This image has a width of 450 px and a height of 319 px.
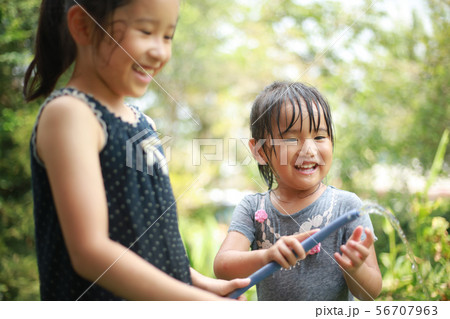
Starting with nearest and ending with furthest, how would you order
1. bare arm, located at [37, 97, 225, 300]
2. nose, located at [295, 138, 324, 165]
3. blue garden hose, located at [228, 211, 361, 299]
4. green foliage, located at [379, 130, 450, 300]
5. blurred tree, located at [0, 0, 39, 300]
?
bare arm, located at [37, 97, 225, 300]
blue garden hose, located at [228, 211, 361, 299]
nose, located at [295, 138, 324, 165]
green foliage, located at [379, 130, 450, 300]
blurred tree, located at [0, 0, 39, 300]

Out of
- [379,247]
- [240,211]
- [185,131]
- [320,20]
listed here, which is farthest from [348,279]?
[320,20]

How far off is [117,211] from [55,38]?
22cm

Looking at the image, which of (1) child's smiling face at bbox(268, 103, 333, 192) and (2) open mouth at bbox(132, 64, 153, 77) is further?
(1) child's smiling face at bbox(268, 103, 333, 192)

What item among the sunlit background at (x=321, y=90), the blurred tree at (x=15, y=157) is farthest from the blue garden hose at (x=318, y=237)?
the blurred tree at (x=15, y=157)

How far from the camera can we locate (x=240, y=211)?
78cm

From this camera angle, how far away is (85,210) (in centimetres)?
43

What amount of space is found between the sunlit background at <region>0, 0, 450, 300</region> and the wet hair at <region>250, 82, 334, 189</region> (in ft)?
2.05

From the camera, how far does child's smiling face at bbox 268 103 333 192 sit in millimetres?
733

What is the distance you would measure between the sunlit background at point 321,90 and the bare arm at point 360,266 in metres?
0.73

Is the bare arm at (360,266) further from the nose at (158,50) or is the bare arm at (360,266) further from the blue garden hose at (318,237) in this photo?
the nose at (158,50)

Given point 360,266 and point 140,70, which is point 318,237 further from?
point 140,70

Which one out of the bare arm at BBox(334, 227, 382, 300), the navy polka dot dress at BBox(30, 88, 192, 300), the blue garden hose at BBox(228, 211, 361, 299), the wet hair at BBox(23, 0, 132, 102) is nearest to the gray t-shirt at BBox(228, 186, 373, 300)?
the bare arm at BBox(334, 227, 382, 300)

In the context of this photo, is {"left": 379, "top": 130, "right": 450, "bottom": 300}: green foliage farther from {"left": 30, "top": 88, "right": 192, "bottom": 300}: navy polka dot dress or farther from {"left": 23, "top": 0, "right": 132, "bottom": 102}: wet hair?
{"left": 23, "top": 0, "right": 132, "bottom": 102}: wet hair
